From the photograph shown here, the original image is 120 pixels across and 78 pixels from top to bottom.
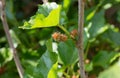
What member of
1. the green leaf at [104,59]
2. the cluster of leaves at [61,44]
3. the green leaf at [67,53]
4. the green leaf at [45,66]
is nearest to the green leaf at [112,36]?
the cluster of leaves at [61,44]

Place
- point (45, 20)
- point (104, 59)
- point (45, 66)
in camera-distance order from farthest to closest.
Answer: point (104, 59) < point (45, 66) < point (45, 20)

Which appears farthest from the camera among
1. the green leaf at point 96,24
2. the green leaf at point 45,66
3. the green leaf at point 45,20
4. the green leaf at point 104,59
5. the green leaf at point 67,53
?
the green leaf at point 96,24

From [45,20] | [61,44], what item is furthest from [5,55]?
[45,20]

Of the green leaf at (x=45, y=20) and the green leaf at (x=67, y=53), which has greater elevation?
the green leaf at (x=45, y=20)

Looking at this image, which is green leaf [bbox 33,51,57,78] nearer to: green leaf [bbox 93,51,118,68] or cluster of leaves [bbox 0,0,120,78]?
cluster of leaves [bbox 0,0,120,78]

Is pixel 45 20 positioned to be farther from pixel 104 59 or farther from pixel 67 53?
pixel 104 59

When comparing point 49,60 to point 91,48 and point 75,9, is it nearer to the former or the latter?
point 91,48

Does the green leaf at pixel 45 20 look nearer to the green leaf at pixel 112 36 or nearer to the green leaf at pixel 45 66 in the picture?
the green leaf at pixel 45 66

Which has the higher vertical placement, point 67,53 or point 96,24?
point 96,24

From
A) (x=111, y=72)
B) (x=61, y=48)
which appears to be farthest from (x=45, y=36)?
(x=111, y=72)

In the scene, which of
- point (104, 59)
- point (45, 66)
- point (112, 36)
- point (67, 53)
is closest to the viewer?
point (45, 66)
